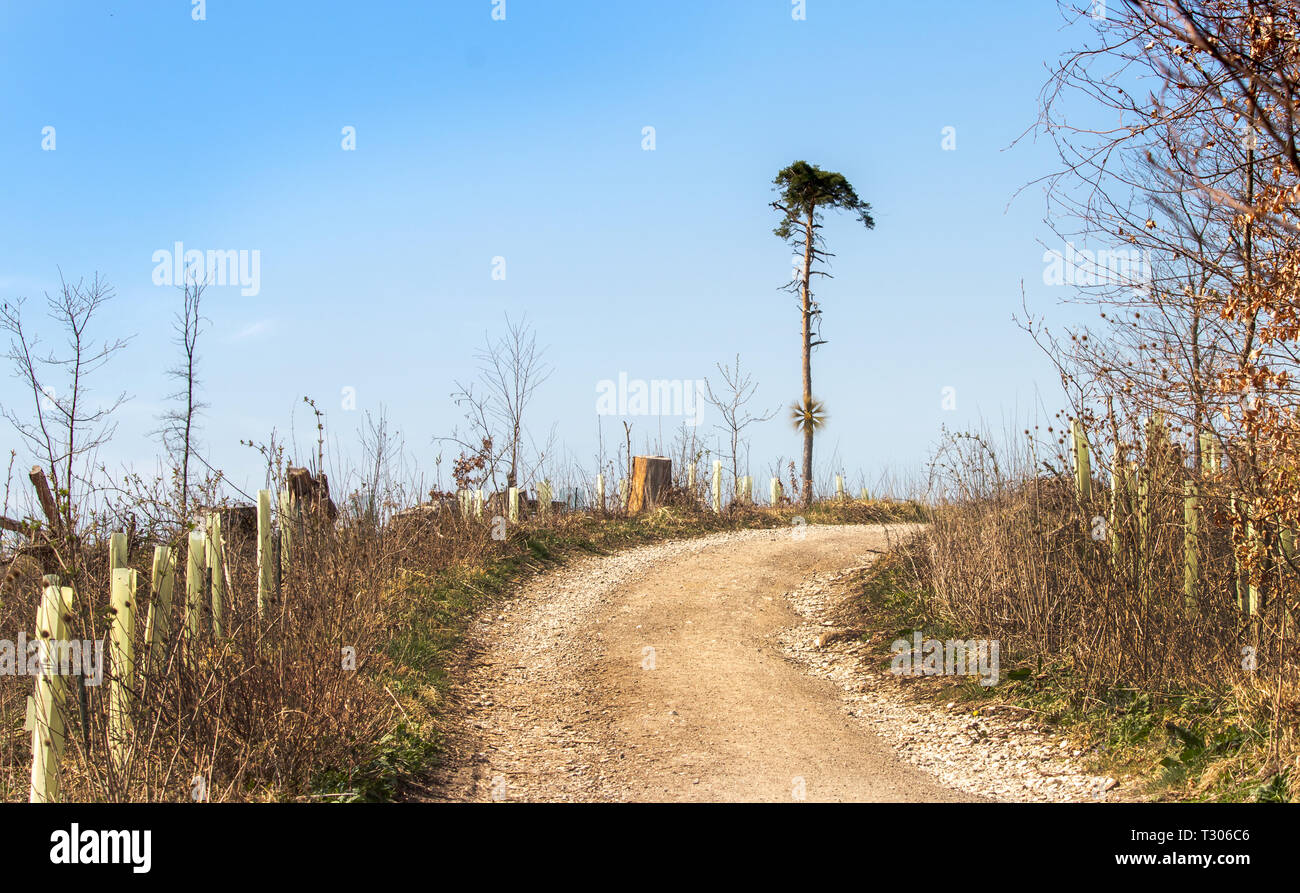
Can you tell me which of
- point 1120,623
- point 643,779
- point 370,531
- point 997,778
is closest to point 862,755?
point 997,778

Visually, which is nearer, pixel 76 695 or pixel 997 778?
pixel 76 695

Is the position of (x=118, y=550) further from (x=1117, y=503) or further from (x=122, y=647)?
(x=1117, y=503)

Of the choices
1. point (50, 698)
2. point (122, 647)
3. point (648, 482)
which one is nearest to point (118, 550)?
point (122, 647)

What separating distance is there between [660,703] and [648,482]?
1184 cm

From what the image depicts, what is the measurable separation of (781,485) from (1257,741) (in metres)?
19.2

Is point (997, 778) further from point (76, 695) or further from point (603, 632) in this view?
point (76, 695)

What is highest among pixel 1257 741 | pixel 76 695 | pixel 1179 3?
pixel 1179 3

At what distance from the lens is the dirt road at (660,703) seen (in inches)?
277

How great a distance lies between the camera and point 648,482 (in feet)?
68.0

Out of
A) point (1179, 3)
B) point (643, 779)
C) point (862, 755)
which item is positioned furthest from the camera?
point (862, 755)

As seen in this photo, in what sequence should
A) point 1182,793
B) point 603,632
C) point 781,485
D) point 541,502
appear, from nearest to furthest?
point 1182,793 < point 603,632 < point 541,502 < point 781,485

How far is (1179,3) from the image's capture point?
491 centimetres

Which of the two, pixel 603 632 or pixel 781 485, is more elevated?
pixel 781 485

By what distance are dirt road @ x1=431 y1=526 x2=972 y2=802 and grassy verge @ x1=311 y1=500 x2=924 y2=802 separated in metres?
0.32
